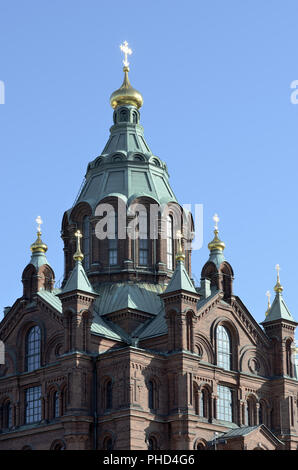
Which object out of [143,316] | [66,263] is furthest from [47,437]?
[66,263]

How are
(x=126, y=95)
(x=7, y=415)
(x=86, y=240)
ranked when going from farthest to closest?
1. (x=126, y=95)
2. (x=86, y=240)
3. (x=7, y=415)

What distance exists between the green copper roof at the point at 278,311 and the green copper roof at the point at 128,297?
22.3 feet

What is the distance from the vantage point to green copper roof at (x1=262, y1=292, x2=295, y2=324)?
70.4 metres

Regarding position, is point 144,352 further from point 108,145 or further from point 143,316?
point 108,145

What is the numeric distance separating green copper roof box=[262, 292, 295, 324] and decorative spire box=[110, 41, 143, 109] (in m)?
17.0

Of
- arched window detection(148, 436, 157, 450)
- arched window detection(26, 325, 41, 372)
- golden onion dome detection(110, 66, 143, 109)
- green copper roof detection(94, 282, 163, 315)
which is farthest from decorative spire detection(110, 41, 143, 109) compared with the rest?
arched window detection(148, 436, 157, 450)

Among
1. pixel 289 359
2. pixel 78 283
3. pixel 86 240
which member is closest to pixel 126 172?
pixel 86 240

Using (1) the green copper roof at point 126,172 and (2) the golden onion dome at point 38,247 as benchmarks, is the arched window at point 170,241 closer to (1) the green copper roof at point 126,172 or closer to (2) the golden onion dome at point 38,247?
(1) the green copper roof at point 126,172

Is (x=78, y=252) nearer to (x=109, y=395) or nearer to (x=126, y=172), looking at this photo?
(x=109, y=395)

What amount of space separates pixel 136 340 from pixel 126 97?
19786mm

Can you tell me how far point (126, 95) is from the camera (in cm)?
7788

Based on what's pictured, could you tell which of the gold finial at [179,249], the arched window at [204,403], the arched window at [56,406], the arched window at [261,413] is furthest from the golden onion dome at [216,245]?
the arched window at [56,406]

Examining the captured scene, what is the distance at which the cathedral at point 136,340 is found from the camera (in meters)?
62.4
